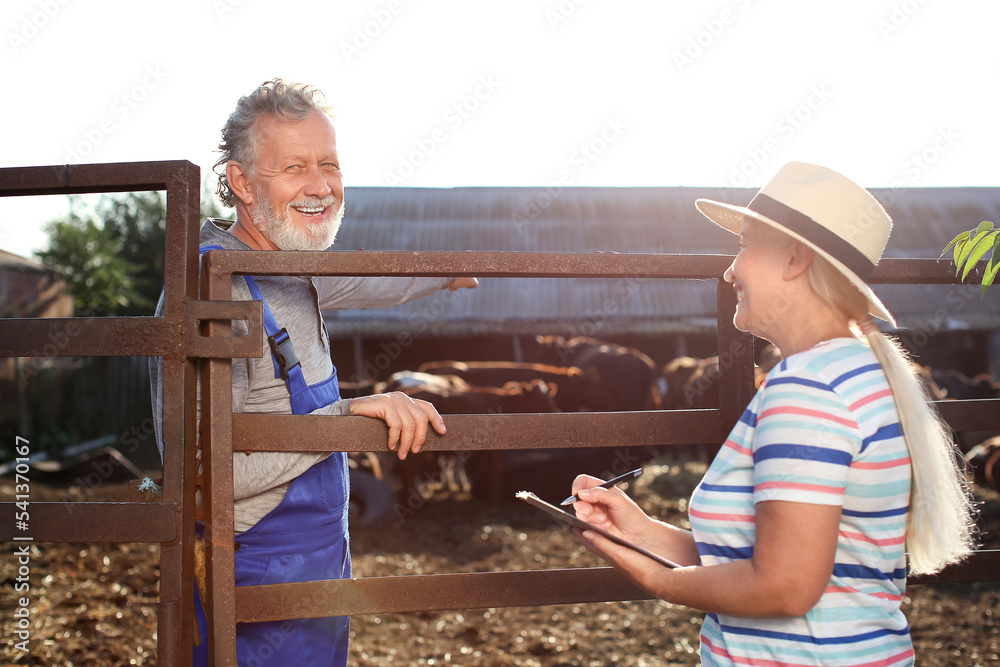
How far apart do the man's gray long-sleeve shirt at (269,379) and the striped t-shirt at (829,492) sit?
94 centimetres

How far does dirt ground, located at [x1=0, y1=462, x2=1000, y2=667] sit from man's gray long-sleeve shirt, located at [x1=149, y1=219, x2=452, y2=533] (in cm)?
254

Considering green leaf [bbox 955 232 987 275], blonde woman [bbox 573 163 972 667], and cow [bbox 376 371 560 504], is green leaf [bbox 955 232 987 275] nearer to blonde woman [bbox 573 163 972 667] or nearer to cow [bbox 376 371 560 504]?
blonde woman [bbox 573 163 972 667]

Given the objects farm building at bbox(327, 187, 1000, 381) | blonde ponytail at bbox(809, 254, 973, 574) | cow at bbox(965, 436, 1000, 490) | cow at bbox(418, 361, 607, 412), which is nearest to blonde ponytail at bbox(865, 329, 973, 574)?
blonde ponytail at bbox(809, 254, 973, 574)

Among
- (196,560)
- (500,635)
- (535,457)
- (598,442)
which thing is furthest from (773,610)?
(535,457)

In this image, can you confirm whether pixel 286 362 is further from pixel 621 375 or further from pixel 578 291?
pixel 578 291

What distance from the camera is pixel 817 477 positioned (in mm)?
1136

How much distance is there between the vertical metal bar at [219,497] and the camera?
1.67 m

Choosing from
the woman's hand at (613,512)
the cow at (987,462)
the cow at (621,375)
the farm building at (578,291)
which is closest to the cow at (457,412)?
the cow at (621,375)

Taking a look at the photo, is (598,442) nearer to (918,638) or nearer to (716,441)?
(716,441)

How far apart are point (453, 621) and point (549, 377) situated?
22.3 ft

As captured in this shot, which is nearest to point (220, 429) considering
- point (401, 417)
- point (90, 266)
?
point (401, 417)

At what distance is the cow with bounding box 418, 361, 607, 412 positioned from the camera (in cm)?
1082

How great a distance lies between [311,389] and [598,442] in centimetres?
78

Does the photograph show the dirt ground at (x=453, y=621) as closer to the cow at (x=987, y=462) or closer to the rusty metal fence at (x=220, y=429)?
the cow at (x=987, y=462)
